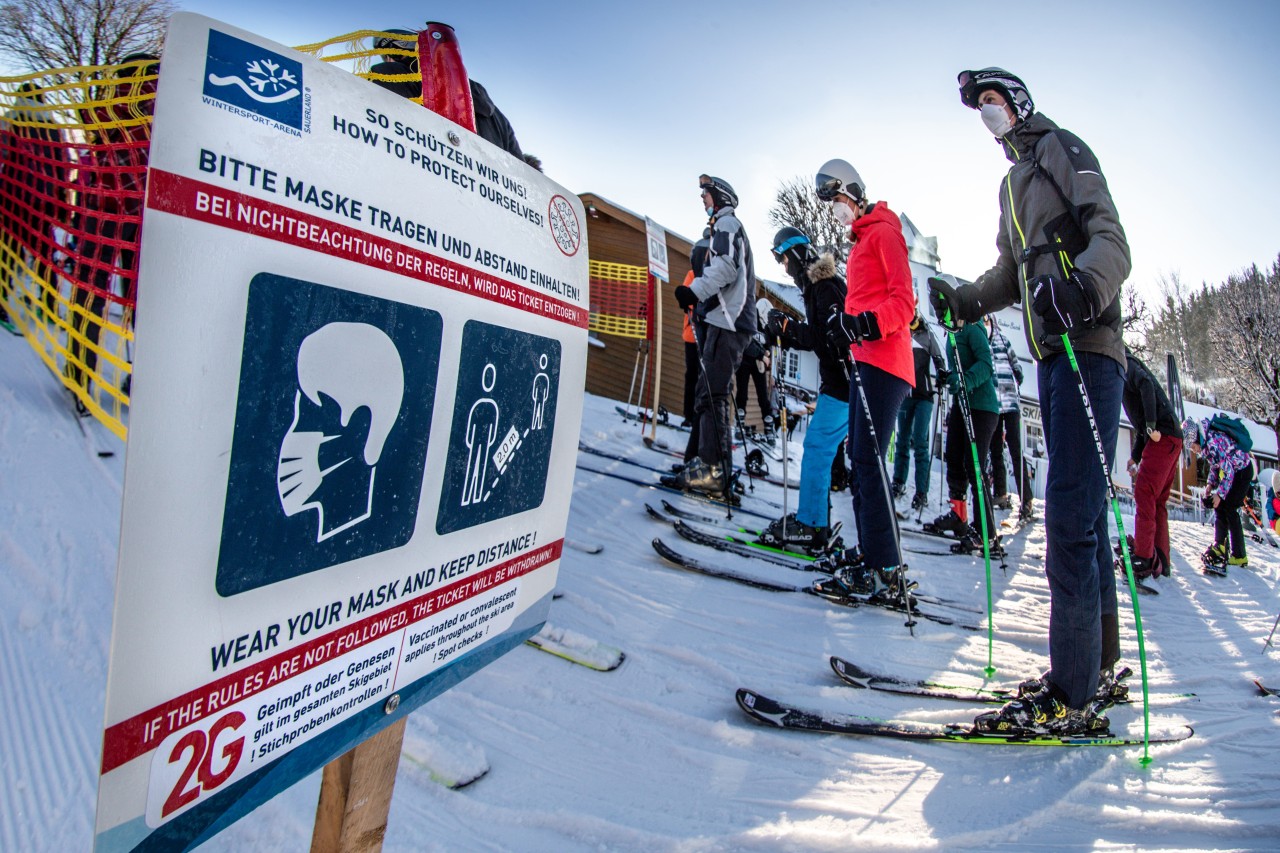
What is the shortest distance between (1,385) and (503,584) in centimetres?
413

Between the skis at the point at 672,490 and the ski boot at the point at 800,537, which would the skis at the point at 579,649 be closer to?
the ski boot at the point at 800,537

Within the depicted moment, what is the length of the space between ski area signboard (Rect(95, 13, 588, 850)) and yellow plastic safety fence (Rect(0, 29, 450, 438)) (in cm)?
51

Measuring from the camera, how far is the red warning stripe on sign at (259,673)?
67 cm

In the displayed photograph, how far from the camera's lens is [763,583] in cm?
369

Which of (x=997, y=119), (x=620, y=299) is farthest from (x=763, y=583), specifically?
(x=620, y=299)

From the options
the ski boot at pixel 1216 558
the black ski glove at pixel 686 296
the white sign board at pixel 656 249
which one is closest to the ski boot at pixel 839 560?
the black ski glove at pixel 686 296

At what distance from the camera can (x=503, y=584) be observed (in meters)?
1.25

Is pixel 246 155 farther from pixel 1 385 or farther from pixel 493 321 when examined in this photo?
pixel 1 385

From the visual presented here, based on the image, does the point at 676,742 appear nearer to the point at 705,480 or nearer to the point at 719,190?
the point at 705,480

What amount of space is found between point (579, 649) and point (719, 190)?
401 centimetres

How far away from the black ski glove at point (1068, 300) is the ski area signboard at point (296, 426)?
1849 mm

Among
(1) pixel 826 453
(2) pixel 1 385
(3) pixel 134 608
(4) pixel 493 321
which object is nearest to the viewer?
(3) pixel 134 608

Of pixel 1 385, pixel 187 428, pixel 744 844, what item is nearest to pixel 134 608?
pixel 187 428

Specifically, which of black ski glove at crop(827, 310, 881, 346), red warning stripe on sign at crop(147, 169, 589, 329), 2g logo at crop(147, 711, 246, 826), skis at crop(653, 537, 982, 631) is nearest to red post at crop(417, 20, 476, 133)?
red warning stripe on sign at crop(147, 169, 589, 329)
